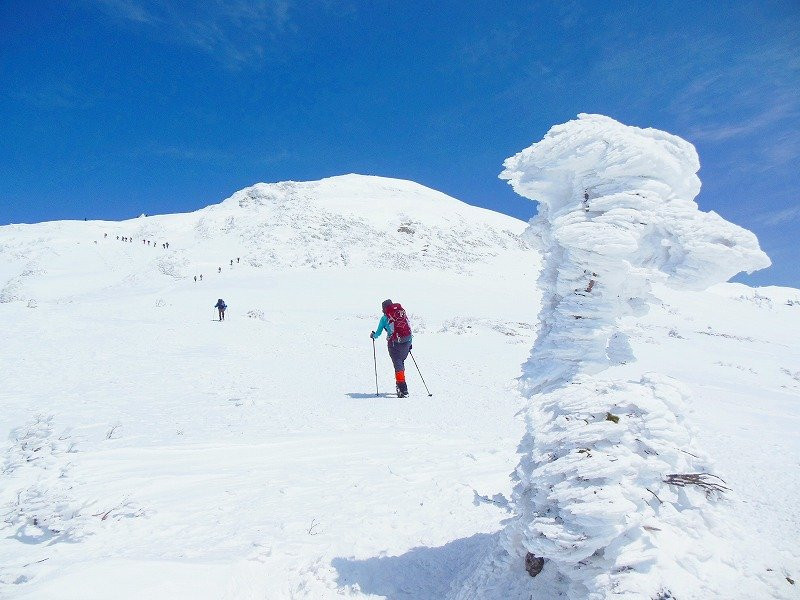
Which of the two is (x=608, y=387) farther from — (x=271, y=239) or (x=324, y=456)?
(x=271, y=239)

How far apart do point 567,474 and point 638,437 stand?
1.54ft

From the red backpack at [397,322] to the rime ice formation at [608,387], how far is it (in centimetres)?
618

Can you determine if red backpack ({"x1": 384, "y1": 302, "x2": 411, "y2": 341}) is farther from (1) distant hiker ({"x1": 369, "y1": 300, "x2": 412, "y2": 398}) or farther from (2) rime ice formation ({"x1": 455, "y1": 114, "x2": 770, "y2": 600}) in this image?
(2) rime ice formation ({"x1": 455, "y1": 114, "x2": 770, "y2": 600})

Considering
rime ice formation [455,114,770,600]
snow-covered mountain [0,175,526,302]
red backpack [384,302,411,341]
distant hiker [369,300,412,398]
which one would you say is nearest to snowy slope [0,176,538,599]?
distant hiker [369,300,412,398]

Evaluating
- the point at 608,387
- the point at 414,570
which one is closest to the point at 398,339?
the point at 414,570

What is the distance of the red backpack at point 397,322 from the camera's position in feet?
31.9

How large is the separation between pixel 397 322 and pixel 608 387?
7090 mm

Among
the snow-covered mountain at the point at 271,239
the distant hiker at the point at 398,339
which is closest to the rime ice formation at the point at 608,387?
the distant hiker at the point at 398,339

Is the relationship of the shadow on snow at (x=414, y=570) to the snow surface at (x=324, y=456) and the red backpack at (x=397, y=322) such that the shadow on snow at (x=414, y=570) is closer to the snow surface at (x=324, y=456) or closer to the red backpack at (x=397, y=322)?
the snow surface at (x=324, y=456)

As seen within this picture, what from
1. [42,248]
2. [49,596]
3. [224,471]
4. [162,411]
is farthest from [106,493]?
[42,248]

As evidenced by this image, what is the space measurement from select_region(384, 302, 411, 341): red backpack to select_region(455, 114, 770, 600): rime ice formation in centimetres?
618

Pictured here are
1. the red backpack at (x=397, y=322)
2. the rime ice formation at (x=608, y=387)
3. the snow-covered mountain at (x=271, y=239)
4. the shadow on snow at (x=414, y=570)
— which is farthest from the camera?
the snow-covered mountain at (x=271, y=239)

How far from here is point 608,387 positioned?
2840mm

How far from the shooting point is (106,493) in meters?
4.05
